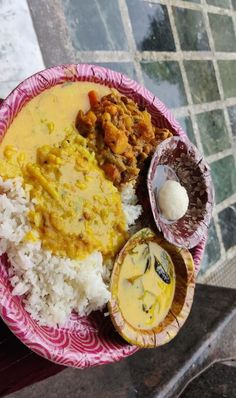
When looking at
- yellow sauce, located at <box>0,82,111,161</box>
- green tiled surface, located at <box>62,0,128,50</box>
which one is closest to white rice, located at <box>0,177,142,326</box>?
yellow sauce, located at <box>0,82,111,161</box>

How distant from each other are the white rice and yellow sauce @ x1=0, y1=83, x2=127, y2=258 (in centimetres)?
3

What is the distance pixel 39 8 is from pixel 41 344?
5.19 feet

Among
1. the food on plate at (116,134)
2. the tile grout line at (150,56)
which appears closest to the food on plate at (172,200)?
the food on plate at (116,134)

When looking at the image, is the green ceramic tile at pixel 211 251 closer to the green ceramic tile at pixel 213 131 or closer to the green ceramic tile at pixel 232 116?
the green ceramic tile at pixel 213 131

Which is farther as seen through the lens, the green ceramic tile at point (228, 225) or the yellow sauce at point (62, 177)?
the green ceramic tile at point (228, 225)

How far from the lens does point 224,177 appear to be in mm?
3477

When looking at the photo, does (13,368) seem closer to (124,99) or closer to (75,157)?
(75,157)

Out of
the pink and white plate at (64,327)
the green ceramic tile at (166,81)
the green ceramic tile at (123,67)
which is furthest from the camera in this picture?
the green ceramic tile at (166,81)

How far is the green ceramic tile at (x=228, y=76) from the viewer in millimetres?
3699

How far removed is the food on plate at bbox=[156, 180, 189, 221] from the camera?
5.65 ft

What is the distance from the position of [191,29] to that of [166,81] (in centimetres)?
53

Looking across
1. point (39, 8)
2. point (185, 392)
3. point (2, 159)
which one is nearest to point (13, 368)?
point (2, 159)

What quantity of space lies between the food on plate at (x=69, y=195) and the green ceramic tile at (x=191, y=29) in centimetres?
181

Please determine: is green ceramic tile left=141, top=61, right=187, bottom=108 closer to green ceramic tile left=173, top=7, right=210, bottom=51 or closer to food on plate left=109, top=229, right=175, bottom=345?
green ceramic tile left=173, top=7, right=210, bottom=51
